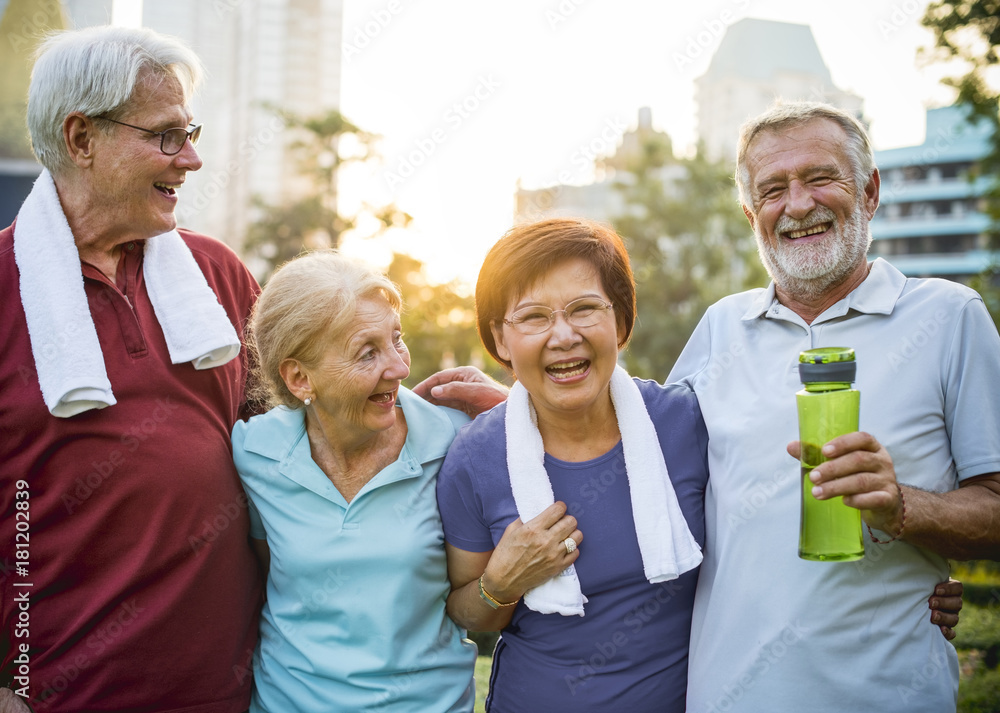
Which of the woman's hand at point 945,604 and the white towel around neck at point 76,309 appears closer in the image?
the woman's hand at point 945,604

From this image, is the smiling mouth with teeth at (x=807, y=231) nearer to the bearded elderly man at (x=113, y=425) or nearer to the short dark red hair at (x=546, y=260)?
the short dark red hair at (x=546, y=260)

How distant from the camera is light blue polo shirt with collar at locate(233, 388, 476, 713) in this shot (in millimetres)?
2496

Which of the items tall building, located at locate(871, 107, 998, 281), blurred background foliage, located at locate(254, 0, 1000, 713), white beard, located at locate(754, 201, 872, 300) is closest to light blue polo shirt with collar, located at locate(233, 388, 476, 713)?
white beard, located at locate(754, 201, 872, 300)

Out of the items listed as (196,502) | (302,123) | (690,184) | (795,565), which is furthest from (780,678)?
(690,184)

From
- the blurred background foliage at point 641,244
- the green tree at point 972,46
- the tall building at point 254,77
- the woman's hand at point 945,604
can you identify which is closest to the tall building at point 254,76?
the tall building at point 254,77

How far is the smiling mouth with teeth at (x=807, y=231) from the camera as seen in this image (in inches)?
99.4

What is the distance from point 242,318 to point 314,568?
41.2 inches

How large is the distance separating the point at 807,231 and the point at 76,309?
2291 millimetres

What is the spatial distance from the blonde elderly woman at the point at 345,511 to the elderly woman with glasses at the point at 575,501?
147 mm

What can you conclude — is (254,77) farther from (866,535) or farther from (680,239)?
(866,535)

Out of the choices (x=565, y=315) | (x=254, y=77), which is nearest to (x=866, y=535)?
(x=565, y=315)

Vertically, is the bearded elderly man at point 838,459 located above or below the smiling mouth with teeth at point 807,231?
below

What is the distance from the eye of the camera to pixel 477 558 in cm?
260

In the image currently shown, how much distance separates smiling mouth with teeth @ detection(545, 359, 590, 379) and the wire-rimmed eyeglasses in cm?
11
